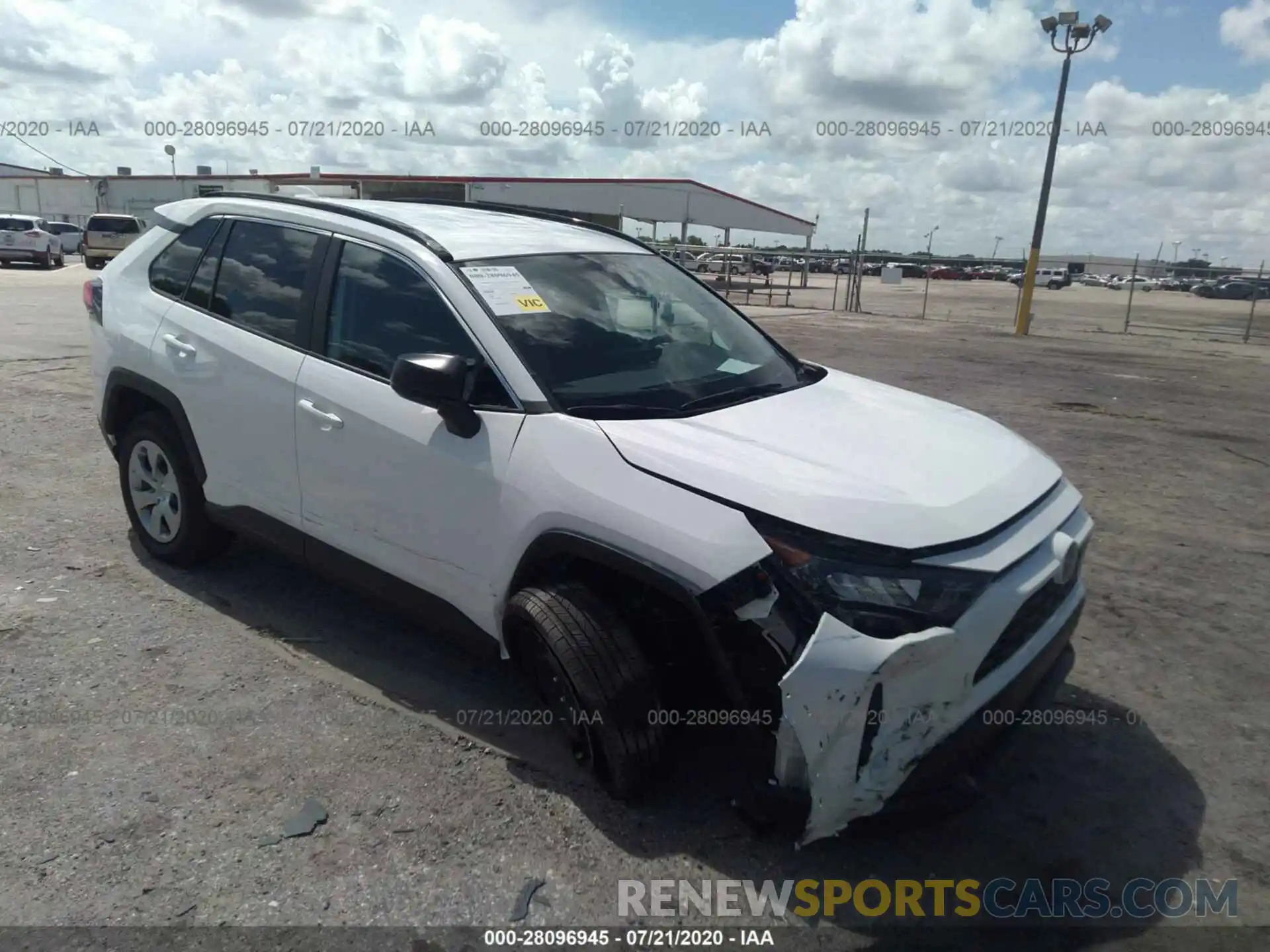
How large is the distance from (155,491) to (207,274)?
1.12 m

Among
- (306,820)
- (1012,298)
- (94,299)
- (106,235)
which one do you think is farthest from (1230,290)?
(306,820)

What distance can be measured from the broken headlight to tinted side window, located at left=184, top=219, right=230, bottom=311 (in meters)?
3.05

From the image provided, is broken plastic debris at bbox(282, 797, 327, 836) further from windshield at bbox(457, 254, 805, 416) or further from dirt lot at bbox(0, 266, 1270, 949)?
windshield at bbox(457, 254, 805, 416)

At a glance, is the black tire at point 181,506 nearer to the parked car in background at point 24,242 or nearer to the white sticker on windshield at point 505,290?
the white sticker on windshield at point 505,290

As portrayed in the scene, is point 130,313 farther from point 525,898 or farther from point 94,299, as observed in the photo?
point 525,898

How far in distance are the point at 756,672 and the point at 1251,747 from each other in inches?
88.2

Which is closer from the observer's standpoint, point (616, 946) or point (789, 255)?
point (616, 946)

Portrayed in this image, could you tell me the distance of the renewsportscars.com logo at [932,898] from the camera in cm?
255

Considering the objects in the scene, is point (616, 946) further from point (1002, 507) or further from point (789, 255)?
point (789, 255)

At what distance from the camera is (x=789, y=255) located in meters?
22.0

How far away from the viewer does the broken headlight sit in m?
2.35

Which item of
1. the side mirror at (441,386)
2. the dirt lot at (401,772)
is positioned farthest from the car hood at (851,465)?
the dirt lot at (401,772)

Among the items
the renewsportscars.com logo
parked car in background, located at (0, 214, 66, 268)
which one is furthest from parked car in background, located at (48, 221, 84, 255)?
the renewsportscars.com logo

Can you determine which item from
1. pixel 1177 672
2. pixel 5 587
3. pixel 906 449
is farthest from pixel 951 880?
pixel 5 587
